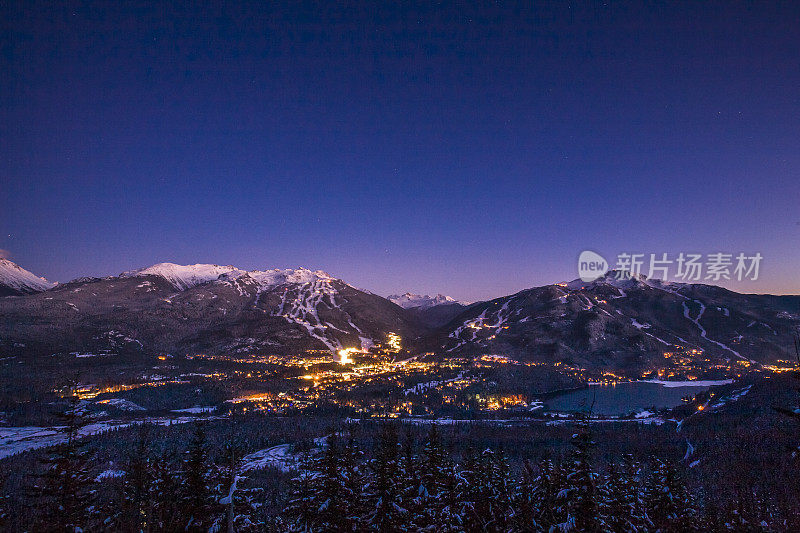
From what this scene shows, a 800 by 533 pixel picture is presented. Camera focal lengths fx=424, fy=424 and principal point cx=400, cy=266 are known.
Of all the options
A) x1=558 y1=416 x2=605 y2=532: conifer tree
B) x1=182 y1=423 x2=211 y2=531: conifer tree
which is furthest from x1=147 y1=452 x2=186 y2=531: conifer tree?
x1=558 y1=416 x2=605 y2=532: conifer tree

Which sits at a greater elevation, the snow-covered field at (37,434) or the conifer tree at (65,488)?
the conifer tree at (65,488)

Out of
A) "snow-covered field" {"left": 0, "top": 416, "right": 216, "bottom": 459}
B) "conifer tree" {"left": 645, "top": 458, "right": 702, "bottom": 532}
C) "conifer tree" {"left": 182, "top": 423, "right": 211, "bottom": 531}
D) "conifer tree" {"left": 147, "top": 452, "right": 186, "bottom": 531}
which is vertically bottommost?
"snow-covered field" {"left": 0, "top": 416, "right": 216, "bottom": 459}

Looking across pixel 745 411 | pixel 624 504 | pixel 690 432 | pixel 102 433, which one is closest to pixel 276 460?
pixel 102 433

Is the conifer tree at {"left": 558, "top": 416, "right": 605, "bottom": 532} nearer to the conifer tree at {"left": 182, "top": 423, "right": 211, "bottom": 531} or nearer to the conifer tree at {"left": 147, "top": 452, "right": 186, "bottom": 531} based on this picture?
the conifer tree at {"left": 182, "top": 423, "right": 211, "bottom": 531}

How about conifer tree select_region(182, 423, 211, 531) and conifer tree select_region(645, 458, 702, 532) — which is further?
conifer tree select_region(645, 458, 702, 532)

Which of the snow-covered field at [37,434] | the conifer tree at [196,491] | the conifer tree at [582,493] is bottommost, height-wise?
the snow-covered field at [37,434]

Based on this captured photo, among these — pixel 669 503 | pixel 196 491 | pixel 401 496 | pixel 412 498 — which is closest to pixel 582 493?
pixel 412 498

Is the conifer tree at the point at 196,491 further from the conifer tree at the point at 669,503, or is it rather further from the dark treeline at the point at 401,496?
the conifer tree at the point at 669,503

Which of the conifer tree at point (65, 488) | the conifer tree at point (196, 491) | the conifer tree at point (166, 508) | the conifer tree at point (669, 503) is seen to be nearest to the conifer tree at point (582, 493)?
the conifer tree at point (669, 503)

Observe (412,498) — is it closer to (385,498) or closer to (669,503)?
(385,498)

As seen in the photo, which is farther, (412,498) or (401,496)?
(412,498)

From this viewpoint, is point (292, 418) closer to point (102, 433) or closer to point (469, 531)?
point (102, 433)
